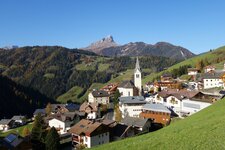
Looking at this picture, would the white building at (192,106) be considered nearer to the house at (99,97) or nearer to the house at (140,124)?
the house at (140,124)

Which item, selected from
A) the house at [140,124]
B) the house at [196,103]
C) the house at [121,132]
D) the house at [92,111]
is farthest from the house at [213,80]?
the house at [121,132]

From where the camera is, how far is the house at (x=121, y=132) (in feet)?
235

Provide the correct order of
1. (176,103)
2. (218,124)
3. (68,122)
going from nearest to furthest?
(218,124) < (176,103) < (68,122)

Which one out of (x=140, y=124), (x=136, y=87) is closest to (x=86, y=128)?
(x=140, y=124)

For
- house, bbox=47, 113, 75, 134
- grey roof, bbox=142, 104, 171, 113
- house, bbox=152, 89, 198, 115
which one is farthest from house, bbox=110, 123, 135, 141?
house, bbox=47, 113, 75, 134

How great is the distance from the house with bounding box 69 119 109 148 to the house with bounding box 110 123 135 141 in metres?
2.42

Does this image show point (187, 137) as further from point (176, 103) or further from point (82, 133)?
point (176, 103)

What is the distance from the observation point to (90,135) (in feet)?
221

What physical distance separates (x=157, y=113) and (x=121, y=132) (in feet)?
50.5

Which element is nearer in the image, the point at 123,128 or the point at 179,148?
the point at 179,148

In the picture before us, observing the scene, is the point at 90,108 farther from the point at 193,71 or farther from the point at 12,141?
the point at 193,71

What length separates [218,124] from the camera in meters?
32.2

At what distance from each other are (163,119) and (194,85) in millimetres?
58050

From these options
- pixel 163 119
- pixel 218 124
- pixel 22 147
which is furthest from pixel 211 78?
pixel 218 124
